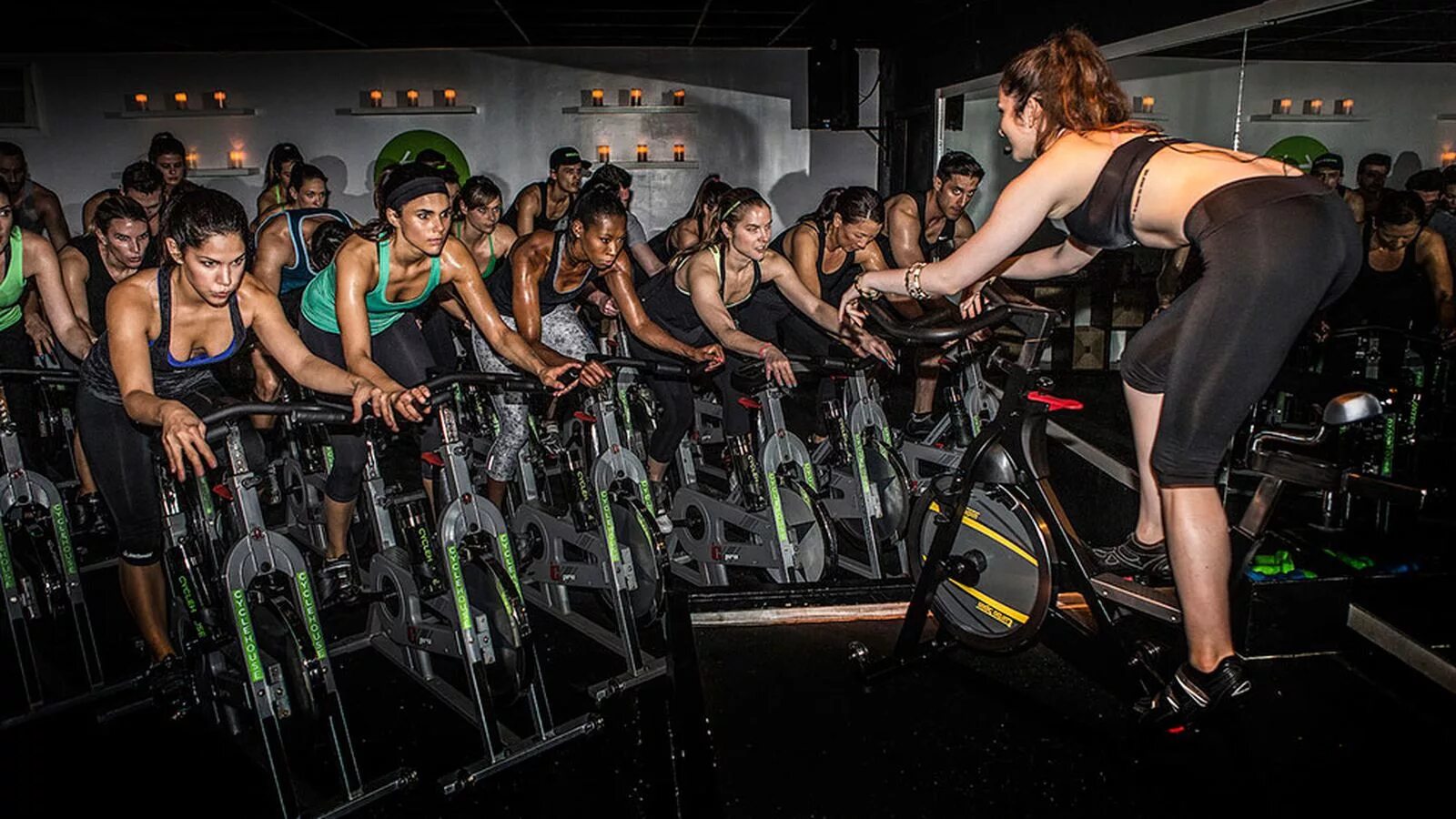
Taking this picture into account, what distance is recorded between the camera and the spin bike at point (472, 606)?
2588 mm

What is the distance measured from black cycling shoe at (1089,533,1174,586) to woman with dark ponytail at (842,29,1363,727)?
0.37m

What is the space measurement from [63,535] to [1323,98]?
4.52 meters

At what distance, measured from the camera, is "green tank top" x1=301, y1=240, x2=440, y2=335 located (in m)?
3.30

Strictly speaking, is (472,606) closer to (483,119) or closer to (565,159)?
(565,159)

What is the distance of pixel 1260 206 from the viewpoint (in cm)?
171

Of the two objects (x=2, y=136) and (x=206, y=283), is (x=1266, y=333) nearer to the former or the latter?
(x=206, y=283)

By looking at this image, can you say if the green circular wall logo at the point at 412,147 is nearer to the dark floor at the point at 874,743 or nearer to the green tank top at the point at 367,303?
the green tank top at the point at 367,303

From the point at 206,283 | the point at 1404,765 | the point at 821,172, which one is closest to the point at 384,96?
the point at 821,172

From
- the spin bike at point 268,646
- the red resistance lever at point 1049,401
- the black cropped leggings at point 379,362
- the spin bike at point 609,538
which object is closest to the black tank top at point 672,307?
the spin bike at point 609,538

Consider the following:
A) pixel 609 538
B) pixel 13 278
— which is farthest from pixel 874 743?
pixel 13 278

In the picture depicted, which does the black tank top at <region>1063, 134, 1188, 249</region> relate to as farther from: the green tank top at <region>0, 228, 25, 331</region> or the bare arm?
the green tank top at <region>0, 228, 25, 331</region>

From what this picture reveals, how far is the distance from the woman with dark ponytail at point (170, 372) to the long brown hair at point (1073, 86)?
1.65m

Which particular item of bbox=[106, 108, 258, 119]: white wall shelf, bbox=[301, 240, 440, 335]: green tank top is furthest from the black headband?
bbox=[106, 108, 258, 119]: white wall shelf

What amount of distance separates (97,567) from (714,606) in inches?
122
